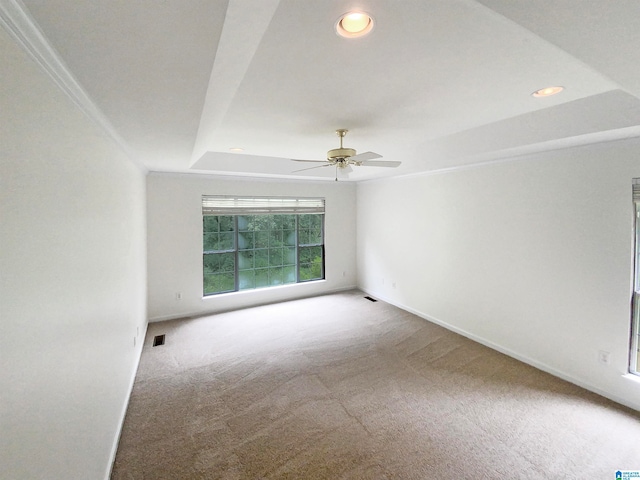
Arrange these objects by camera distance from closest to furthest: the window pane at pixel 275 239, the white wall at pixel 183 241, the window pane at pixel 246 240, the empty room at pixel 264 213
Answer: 1. the empty room at pixel 264 213
2. the white wall at pixel 183 241
3. the window pane at pixel 246 240
4. the window pane at pixel 275 239

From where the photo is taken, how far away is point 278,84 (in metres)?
1.57

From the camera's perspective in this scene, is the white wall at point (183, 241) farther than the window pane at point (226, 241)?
No

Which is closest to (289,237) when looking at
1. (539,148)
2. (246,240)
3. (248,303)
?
(246,240)

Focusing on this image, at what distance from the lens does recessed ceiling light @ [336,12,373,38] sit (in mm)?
1036

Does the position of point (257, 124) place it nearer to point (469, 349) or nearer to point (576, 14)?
point (576, 14)

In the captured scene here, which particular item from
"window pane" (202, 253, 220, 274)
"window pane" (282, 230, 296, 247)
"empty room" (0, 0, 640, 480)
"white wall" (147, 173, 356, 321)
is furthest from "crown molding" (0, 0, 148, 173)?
"window pane" (282, 230, 296, 247)

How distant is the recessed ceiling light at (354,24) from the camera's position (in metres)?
1.04

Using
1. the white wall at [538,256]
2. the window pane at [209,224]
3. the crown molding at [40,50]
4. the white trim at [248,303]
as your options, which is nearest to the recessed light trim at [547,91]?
the white wall at [538,256]

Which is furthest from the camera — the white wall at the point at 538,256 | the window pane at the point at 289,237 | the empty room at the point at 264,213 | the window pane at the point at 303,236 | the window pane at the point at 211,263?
the window pane at the point at 303,236

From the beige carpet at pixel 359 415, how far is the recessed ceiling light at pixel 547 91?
2.37m

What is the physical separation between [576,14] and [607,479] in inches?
102

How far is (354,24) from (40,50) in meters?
1.11

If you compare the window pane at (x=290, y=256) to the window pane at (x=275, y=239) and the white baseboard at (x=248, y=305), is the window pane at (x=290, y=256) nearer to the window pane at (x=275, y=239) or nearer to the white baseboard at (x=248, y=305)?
the window pane at (x=275, y=239)

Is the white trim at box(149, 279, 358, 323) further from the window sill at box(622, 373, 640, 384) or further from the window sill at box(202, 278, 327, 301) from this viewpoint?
the window sill at box(622, 373, 640, 384)
